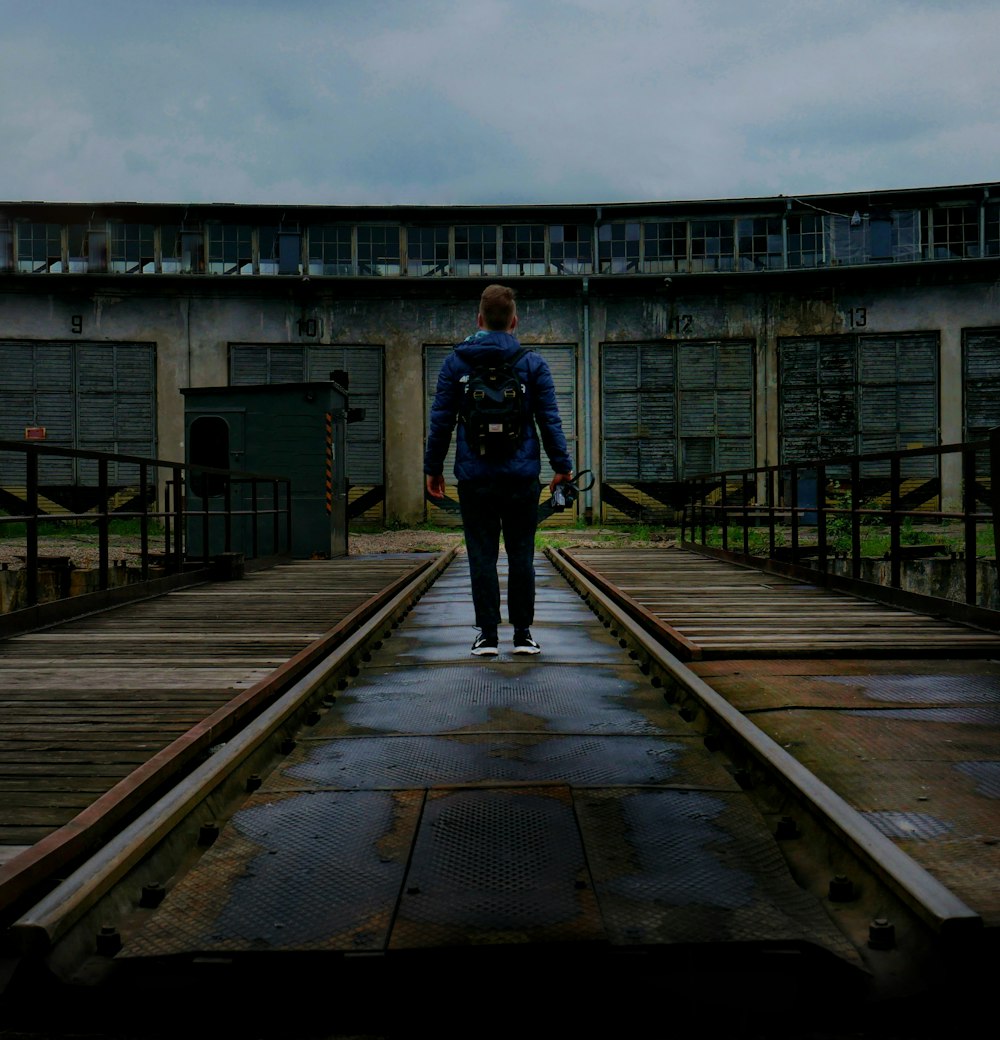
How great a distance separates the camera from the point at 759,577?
1047 cm

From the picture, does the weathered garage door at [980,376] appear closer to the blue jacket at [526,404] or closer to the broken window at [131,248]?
the broken window at [131,248]

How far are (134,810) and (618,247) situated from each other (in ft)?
76.5

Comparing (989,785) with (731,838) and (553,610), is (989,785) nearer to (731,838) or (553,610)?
(731,838)

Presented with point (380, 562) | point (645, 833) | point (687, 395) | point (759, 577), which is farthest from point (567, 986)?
point (687, 395)

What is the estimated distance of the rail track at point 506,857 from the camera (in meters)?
2.02

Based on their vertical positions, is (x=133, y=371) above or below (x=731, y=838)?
above

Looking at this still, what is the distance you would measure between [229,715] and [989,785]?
2593 mm

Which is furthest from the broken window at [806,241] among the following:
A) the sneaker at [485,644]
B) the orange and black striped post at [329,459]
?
the sneaker at [485,644]

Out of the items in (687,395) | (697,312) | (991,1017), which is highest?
(697,312)

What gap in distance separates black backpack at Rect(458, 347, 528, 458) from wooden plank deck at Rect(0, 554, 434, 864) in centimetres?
155

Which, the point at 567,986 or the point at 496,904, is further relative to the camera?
the point at 496,904

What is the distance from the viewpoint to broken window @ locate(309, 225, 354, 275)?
24516mm

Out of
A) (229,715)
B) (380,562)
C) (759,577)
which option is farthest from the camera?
(380,562)

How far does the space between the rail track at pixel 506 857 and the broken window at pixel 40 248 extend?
2281cm
